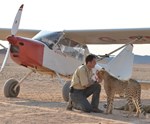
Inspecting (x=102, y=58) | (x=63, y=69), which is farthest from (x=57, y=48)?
(x=102, y=58)

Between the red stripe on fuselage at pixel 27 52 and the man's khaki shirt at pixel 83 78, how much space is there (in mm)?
3022

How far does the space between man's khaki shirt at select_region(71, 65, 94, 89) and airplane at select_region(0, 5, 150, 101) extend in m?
1.69

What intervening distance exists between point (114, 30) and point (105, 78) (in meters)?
4.51

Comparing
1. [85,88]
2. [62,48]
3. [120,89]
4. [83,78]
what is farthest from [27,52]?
[120,89]

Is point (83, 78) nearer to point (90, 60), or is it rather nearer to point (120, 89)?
point (90, 60)

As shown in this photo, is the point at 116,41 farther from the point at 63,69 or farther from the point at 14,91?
the point at 14,91

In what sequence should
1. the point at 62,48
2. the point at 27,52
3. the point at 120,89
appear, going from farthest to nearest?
the point at 62,48 → the point at 27,52 → the point at 120,89

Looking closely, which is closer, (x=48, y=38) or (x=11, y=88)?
(x=48, y=38)

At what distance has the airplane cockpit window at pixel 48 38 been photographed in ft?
46.0

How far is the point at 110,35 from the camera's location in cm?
1497

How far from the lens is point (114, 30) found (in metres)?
14.5

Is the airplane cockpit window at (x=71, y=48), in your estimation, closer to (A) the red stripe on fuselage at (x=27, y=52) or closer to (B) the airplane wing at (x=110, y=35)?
(B) the airplane wing at (x=110, y=35)

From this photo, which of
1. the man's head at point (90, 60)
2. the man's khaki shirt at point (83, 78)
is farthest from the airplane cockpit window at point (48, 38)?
the man's head at point (90, 60)

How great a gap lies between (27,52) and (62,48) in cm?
181
